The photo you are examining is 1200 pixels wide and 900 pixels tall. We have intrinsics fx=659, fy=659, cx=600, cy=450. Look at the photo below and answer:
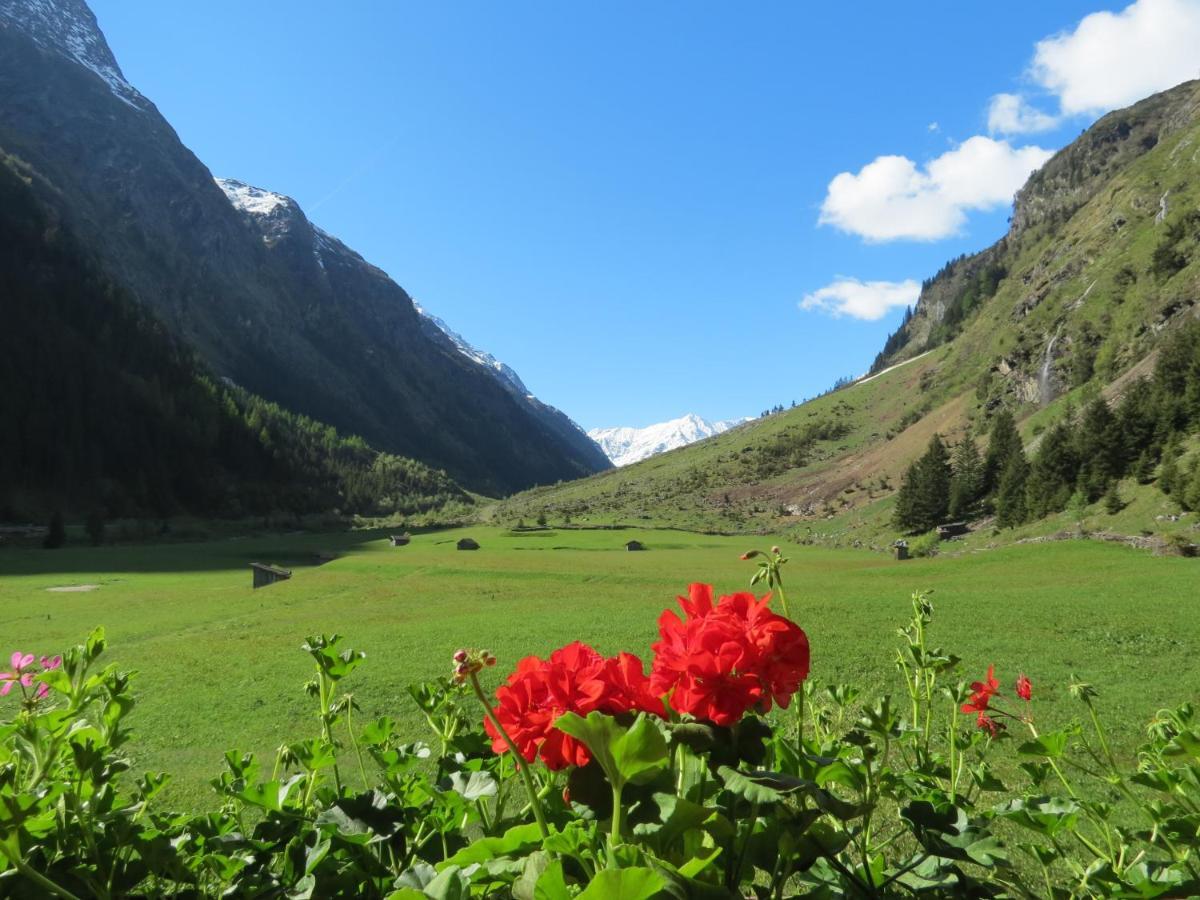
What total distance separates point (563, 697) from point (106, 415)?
108305 mm

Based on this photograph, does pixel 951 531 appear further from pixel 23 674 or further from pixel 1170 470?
pixel 23 674

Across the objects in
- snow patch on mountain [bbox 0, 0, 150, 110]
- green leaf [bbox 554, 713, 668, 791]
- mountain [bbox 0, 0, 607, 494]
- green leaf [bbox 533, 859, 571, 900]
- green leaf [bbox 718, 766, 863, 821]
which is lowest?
green leaf [bbox 718, 766, 863, 821]

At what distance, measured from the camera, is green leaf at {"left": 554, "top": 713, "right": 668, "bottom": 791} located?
40.1 inches

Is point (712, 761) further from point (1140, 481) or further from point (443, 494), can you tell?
point (443, 494)

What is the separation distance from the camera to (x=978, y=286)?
109000mm

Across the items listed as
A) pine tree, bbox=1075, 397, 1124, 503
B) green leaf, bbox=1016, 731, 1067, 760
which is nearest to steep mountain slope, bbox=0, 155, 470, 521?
pine tree, bbox=1075, 397, 1124, 503

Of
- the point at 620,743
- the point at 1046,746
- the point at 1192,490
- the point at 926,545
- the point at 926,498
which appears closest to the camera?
the point at 620,743

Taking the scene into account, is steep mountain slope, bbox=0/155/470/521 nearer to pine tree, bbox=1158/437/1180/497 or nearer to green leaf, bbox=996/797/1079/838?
pine tree, bbox=1158/437/1180/497

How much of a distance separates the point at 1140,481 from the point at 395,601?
28726 mm

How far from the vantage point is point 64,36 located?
191500 mm

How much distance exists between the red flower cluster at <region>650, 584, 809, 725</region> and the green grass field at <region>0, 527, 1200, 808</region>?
581 centimetres

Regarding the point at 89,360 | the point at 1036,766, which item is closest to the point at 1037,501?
the point at 1036,766

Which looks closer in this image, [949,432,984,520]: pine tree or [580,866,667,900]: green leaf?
[580,866,667,900]: green leaf

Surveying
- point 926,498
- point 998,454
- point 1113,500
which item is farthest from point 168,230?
point 1113,500
